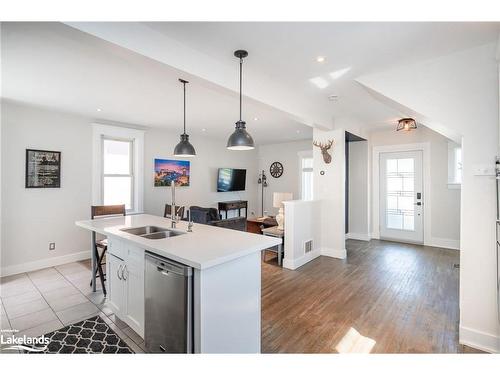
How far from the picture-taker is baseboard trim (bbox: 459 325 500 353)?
2004 millimetres

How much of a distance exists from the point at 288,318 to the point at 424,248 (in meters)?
4.05

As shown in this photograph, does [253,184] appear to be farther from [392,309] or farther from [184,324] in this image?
[184,324]

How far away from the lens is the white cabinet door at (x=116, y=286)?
2.30 metres

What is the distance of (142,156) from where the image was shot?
17.2 ft

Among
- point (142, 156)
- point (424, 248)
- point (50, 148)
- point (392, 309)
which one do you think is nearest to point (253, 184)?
point (142, 156)

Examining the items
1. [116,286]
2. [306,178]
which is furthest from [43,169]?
[306,178]

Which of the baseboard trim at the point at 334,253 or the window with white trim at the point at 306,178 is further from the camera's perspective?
the window with white trim at the point at 306,178

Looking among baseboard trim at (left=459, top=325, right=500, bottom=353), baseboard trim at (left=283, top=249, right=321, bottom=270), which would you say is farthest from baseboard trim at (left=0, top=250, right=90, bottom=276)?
baseboard trim at (left=459, top=325, right=500, bottom=353)

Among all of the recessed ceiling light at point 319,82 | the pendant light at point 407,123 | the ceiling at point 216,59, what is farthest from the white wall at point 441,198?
the recessed ceiling light at point 319,82

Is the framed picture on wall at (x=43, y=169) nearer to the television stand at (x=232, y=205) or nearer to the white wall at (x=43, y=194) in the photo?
the white wall at (x=43, y=194)

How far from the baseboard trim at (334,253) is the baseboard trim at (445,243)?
2.25m

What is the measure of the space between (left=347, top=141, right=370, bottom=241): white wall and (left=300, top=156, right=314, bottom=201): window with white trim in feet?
4.18

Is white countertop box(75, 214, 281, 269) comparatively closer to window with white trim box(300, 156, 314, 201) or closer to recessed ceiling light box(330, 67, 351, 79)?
recessed ceiling light box(330, 67, 351, 79)

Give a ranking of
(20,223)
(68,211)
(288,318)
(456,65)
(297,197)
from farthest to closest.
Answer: (297,197) < (68,211) < (20,223) < (288,318) < (456,65)
